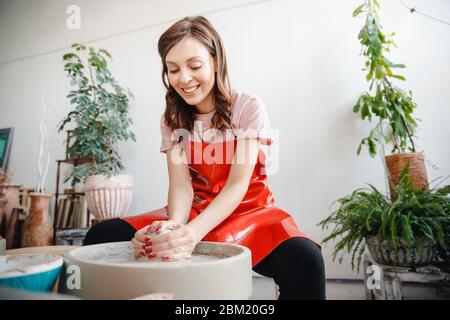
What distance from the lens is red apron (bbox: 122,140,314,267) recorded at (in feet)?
2.44

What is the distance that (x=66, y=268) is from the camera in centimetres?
46

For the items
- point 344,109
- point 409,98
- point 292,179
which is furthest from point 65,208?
point 409,98

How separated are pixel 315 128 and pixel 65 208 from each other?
232 cm

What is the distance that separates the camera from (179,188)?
0.98 meters

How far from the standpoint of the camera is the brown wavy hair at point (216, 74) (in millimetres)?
914

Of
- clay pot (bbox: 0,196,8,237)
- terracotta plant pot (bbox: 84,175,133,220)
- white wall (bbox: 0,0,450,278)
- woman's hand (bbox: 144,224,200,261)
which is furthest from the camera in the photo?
clay pot (bbox: 0,196,8,237)

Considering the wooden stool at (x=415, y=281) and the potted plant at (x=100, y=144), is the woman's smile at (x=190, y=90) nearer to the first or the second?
the wooden stool at (x=415, y=281)

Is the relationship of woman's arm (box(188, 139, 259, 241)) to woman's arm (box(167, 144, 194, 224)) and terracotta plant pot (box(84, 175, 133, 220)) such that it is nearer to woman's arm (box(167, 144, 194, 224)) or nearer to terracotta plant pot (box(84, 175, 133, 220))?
woman's arm (box(167, 144, 194, 224))

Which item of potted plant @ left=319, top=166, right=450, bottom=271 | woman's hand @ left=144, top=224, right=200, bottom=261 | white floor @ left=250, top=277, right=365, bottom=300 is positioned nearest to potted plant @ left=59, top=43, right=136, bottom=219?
white floor @ left=250, top=277, right=365, bottom=300

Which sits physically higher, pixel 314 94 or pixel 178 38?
pixel 314 94

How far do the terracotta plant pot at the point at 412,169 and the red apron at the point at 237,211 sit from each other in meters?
0.93

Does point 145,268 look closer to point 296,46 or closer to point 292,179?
point 292,179

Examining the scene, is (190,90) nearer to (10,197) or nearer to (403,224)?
(403,224)

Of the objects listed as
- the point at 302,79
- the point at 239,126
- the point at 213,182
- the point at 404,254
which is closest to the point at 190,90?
the point at 239,126
